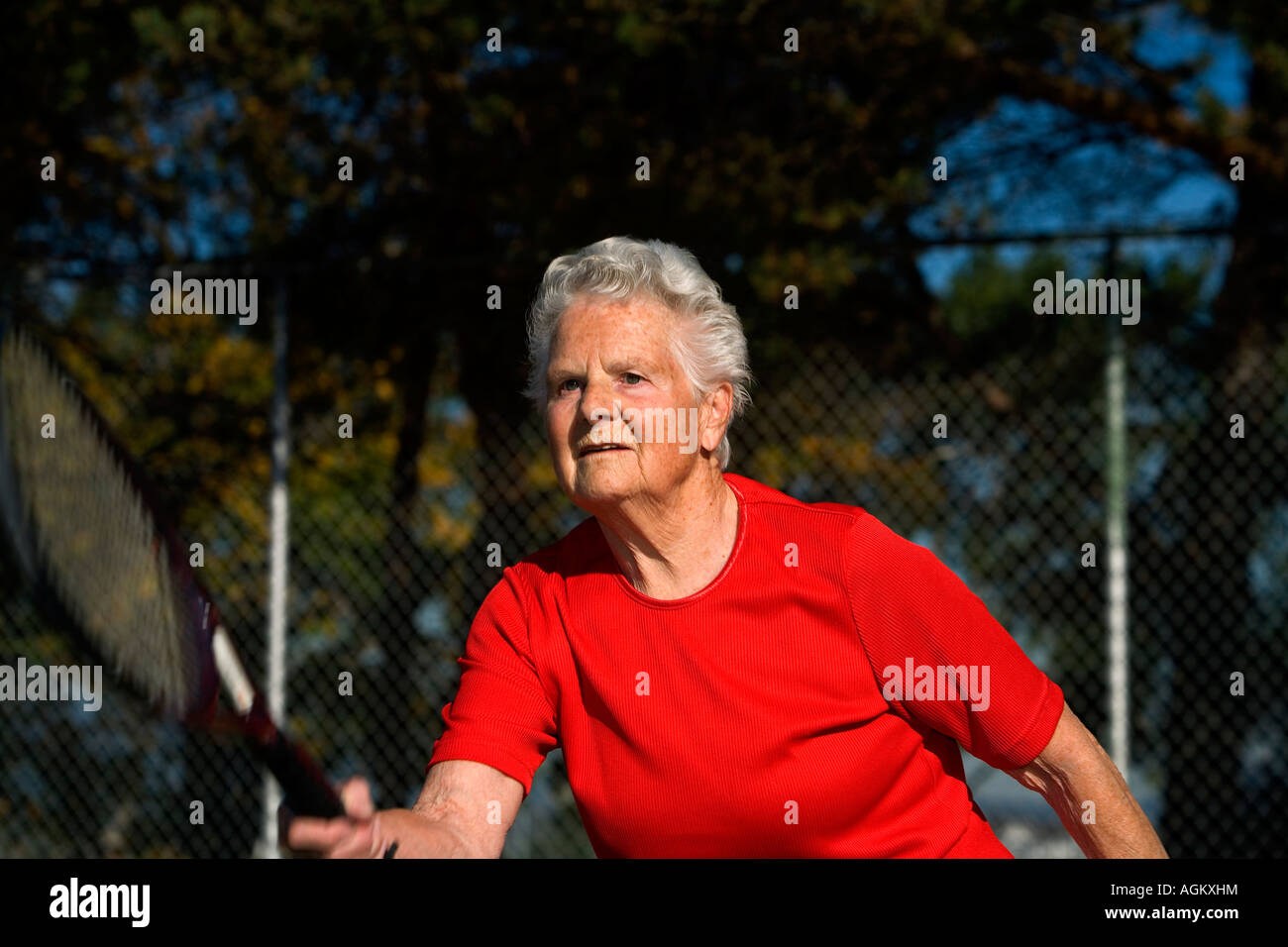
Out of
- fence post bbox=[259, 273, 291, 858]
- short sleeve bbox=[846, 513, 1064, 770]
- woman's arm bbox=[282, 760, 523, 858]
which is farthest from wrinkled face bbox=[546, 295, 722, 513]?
fence post bbox=[259, 273, 291, 858]

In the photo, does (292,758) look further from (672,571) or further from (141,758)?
(141,758)

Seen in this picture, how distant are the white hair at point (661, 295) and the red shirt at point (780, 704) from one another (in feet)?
1.10

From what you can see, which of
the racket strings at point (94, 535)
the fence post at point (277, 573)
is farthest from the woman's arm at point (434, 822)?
the fence post at point (277, 573)

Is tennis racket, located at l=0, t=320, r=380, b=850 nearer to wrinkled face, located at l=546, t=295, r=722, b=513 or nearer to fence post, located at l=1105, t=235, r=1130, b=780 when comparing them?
wrinkled face, located at l=546, t=295, r=722, b=513

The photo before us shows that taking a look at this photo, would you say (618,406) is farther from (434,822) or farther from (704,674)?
(434,822)

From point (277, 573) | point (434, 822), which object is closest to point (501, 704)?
point (434, 822)

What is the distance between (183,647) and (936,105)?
4.87 m

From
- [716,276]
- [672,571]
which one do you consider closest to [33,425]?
[672,571]

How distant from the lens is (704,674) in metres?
2.08

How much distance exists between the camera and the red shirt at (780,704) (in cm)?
207

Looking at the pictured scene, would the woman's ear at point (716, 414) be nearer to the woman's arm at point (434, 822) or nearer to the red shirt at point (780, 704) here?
the red shirt at point (780, 704)

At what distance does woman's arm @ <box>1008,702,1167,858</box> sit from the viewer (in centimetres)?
207

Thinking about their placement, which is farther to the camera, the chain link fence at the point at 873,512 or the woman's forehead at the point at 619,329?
the chain link fence at the point at 873,512

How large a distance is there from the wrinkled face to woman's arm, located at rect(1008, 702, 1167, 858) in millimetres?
797
